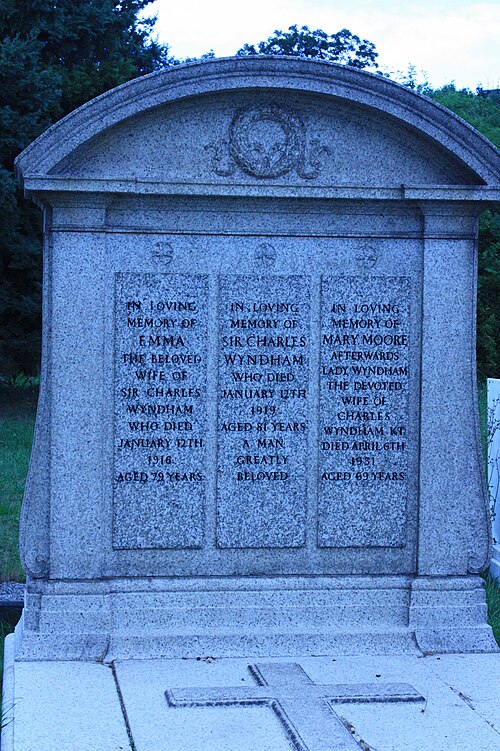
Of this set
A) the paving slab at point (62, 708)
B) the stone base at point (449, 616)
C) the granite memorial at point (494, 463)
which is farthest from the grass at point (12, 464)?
the granite memorial at point (494, 463)

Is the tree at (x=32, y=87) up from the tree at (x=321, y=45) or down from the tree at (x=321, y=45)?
down

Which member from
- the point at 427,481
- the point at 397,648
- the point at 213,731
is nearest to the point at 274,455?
Result: the point at 427,481

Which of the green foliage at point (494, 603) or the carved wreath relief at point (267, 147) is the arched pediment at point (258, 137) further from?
the green foliage at point (494, 603)

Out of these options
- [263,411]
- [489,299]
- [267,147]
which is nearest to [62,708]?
[263,411]

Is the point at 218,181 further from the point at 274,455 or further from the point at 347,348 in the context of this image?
the point at 274,455

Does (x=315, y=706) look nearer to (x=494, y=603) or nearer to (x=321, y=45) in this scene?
(x=494, y=603)

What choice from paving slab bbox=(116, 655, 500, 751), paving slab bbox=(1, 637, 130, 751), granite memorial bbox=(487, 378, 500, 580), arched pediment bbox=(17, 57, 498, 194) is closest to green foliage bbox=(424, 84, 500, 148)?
granite memorial bbox=(487, 378, 500, 580)

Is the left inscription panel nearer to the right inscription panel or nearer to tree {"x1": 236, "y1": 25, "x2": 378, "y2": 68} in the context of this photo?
the right inscription panel

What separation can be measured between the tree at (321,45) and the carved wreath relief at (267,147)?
29313 millimetres

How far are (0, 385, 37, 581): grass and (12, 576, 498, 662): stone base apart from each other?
6.42 feet

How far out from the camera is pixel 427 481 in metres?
5.57

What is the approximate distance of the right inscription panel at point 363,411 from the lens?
18.1 feet

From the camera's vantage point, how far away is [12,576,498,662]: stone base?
5250 millimetres

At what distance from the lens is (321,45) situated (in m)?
33.6
